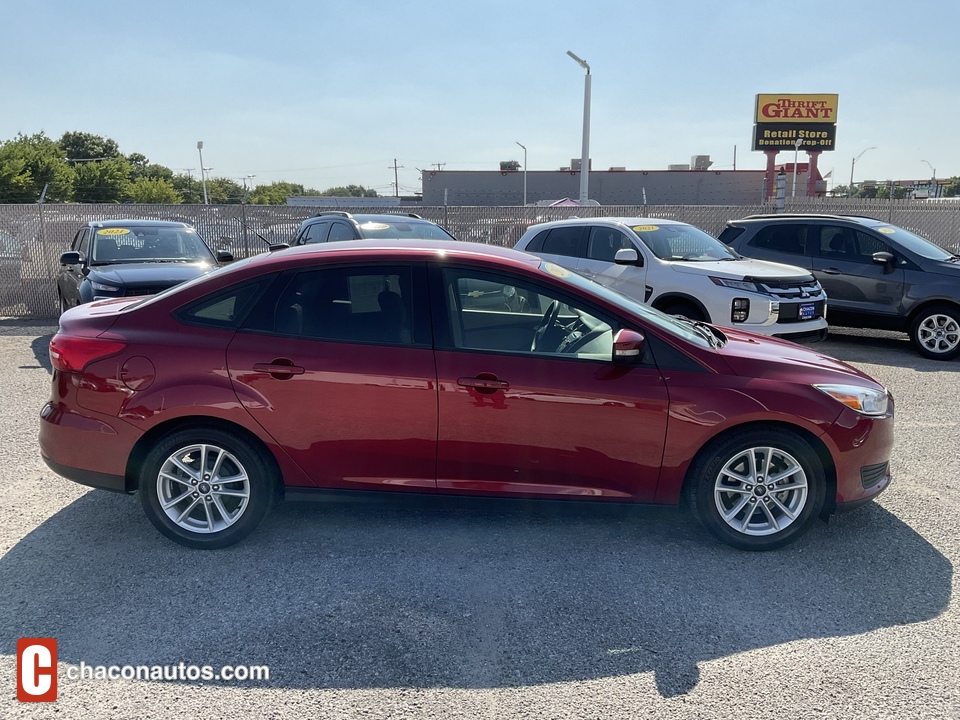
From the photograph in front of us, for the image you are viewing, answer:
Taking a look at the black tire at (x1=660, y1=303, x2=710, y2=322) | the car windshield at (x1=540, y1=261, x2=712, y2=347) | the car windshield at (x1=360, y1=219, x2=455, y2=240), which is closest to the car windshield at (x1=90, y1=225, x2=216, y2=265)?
the car windshield at (x1=360, y1=219, x2=455, y2=240)

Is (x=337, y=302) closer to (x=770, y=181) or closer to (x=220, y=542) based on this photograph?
(x=220, y=542)

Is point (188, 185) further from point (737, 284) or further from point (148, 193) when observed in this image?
point (737, 284)

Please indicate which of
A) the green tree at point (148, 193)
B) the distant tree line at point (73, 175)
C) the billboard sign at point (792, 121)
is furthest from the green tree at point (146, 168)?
the billboard sign at point (792, 121)

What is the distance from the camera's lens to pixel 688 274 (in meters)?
8.88

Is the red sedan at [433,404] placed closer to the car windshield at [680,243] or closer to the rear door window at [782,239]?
the car windshield at [680,243]

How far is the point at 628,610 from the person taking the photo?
138 inches

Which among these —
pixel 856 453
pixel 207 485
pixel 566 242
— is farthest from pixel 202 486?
pixel 566 242

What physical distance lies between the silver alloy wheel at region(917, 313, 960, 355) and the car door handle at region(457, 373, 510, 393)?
8.17 meters

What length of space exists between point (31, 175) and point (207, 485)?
163 feet

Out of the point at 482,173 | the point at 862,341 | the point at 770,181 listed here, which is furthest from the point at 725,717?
the point at 482,173

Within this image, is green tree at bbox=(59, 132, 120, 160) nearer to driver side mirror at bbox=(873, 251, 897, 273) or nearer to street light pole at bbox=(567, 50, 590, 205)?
street light pole at bbox=(567, 50, 590, 205)

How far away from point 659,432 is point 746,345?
3.12 ft

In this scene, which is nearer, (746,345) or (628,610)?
(628,610)

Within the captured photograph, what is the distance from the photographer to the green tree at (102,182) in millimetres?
52694
